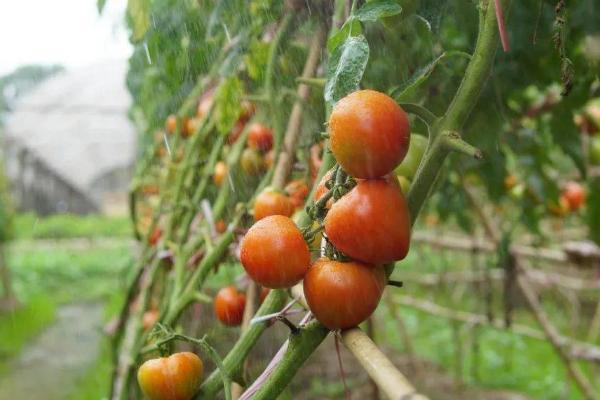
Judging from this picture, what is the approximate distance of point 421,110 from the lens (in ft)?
1.38

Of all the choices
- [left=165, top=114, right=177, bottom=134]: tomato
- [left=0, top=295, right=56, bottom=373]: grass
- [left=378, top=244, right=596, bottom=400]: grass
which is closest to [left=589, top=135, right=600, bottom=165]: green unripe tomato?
[left=378, top=244, right=596, bottom=400]: grass

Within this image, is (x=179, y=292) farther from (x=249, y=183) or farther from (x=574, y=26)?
(x=574, y=26)

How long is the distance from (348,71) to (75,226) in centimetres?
1102

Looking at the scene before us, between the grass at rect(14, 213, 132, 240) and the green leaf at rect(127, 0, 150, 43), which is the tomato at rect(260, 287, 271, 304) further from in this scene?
the grass at rect(14, 213, 132, 240)

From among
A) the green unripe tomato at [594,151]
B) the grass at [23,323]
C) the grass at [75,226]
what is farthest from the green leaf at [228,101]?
the grass at [75,226]

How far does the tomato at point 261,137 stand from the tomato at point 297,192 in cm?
19

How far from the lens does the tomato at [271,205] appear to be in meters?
0.61

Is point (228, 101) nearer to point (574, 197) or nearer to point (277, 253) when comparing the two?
point (277, 253)

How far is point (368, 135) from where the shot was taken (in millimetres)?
371

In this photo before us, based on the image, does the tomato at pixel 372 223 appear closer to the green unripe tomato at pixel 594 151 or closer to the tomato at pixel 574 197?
the green unripe tomato at pixel 594 151

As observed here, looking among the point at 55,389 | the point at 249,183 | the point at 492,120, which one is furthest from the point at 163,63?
the point at 55,389

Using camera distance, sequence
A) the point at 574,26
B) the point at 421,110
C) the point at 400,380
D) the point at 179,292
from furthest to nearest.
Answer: the point at 574,26, the point at 179,292, the point at 421,110, the point at 400,380

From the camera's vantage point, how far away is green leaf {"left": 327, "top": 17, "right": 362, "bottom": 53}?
0.46 m

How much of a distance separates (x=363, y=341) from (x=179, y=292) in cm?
46
